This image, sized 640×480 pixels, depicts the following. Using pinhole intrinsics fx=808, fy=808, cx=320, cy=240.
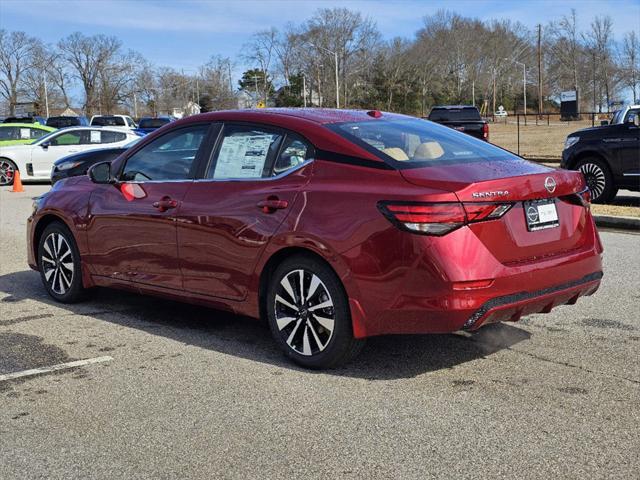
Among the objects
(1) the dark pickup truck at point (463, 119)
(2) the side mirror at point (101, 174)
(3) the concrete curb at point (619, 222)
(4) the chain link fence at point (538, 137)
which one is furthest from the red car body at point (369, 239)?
(1) the dark pickup truck at point (463, 119)

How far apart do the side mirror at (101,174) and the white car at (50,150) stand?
15615 mm

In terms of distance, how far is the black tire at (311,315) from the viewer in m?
4.73

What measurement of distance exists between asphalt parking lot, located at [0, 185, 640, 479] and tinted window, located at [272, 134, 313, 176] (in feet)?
4.09

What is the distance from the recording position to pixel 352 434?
3.95 meters

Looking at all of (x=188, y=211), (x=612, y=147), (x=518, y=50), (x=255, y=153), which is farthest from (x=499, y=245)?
(x=518, y=50)

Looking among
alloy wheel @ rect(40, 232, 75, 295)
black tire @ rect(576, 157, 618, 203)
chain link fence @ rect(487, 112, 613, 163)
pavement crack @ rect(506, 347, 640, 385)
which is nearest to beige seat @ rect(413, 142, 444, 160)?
pavement crack @ rect(506, 347, 640, 385)

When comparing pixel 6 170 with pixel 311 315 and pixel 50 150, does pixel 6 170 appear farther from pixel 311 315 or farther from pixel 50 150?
pixel 311 315

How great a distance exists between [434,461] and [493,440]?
0.38 m

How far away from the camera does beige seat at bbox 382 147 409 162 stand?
4824 mm

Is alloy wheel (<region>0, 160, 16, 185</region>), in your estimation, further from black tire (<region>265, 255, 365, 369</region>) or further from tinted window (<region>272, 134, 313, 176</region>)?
black tire (<region>265, 255, 365, 369</region>)

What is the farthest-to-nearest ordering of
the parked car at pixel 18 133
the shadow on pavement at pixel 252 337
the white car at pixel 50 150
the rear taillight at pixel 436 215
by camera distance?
the parked car at pixel 18 133 < the white car at pixel 50 150 < the shadow on pavement at pixel 252 337 < the rear taillight at pixel 436 215

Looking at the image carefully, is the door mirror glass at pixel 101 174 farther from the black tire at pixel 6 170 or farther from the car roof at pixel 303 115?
the black tire at pixel 6 170

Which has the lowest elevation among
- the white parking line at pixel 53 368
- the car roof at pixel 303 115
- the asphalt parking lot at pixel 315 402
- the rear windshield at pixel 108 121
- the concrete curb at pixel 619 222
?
the asphalt parking lot at pixel 315 402

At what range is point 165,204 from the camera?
573 centimetres
